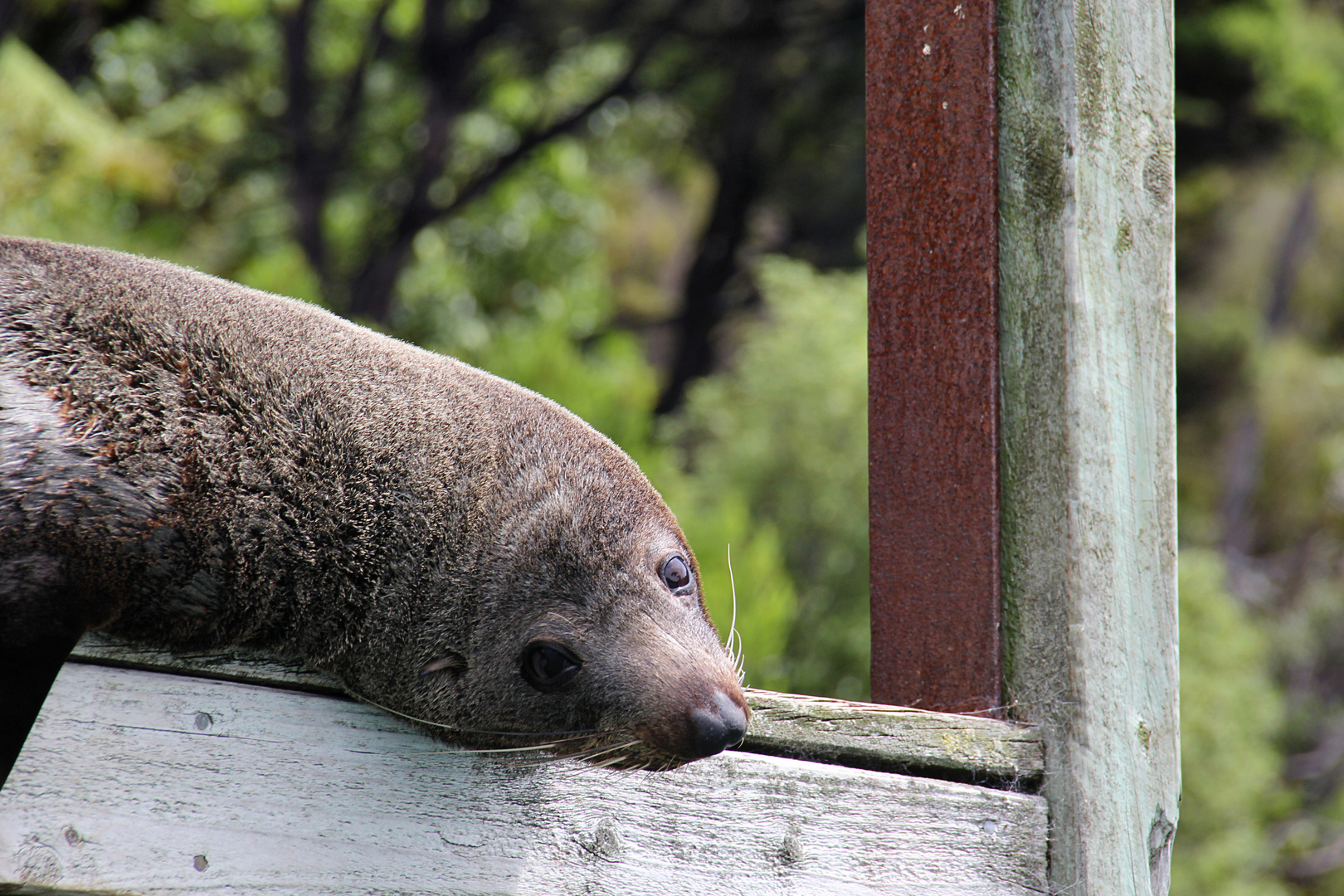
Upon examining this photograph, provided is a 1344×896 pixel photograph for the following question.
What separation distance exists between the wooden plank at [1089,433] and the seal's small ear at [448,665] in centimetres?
91

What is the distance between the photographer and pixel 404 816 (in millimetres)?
1597

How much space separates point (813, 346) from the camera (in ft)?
26.6

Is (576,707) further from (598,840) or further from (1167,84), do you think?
(1167,84)

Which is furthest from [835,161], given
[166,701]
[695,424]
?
[166,701]

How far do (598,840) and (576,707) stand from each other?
0.70ft

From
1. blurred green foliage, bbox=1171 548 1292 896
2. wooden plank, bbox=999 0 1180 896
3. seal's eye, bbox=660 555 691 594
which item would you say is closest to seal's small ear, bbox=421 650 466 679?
seal's eye, bbox=660 555 691 594

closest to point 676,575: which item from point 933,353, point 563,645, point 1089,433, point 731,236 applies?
point 563,645

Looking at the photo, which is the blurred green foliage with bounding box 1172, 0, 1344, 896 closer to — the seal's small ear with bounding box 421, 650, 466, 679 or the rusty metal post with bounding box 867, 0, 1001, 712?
the rusty metal post with bounding box 867, 0, 1001, 712

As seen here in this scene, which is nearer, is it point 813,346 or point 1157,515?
Answer: point 1157,515

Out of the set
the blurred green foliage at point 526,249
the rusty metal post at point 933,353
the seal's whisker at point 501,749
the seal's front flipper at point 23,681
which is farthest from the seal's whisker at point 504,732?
the blurred green foliage at point 526,249

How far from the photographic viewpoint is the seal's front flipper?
1.58 m

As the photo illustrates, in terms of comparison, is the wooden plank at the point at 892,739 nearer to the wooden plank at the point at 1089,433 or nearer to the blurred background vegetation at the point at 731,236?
the wooden plank at the point at 1089,433

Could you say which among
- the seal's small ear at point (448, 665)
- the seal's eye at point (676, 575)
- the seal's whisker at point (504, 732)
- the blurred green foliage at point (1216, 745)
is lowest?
the blurred green foliage at point (1216, 745)

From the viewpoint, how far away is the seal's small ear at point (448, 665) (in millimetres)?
1776
